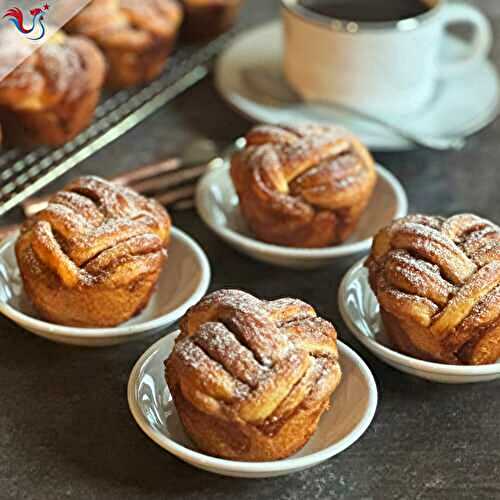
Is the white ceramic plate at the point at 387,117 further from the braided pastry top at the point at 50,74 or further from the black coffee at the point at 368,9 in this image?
the braided pastry top at the point at 50,74

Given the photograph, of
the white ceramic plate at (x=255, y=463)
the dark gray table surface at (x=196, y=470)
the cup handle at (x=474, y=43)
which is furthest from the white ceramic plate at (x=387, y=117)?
the white ceramic plate at (x=255, y=463)

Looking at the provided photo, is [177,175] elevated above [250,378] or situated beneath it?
situated beneath

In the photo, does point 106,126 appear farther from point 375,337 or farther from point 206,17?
point 375,337

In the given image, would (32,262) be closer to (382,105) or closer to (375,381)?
(375,381)

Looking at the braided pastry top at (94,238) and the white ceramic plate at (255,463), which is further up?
the braided pastry top at (94,238)

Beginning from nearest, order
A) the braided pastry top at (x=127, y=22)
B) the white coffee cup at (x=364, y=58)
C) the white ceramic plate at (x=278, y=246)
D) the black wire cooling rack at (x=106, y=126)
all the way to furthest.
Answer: the white ceramic plate at (x=278, y=246) < the black wire cooling rack at (x=106, y=126) < the white coffee cup at (x=364, y=58) < the braided pastry top at (x=127, y=22)

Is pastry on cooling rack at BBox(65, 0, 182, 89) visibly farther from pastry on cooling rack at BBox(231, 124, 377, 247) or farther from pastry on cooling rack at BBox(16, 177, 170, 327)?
pastry on cooling rack at BBox(16, 177, 170, 327)

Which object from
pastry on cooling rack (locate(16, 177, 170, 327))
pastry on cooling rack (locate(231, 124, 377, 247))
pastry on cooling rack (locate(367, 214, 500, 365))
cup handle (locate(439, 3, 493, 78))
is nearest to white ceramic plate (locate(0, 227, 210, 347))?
pastry on cooling rack (locate(16, 177, 170, 327))

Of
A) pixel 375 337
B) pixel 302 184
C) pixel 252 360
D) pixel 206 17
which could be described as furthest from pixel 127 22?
pixel 252 360
